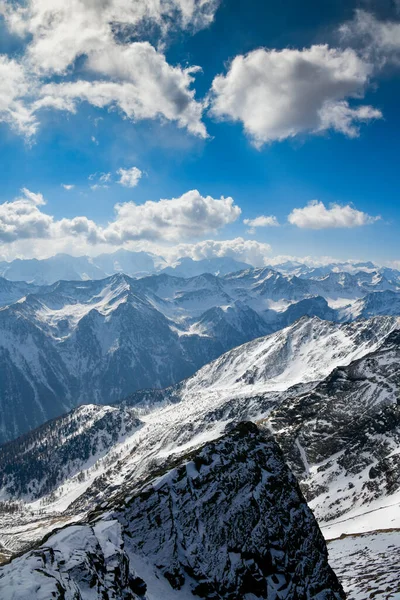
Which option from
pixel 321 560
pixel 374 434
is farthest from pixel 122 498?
pixel 374 434

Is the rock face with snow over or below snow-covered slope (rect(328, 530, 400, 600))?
over

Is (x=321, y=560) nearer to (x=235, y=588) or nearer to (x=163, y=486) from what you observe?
(x=235, y=588)

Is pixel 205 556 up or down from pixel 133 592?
down

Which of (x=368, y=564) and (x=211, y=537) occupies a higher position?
(x=211, y=537)

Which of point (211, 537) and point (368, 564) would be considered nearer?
point (211, 537)

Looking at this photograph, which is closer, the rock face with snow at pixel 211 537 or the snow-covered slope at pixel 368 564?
the rock face with snow at pixel 211 537

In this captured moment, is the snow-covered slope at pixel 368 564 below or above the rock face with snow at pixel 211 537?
below

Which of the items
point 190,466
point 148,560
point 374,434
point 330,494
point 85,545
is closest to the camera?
point 85,545

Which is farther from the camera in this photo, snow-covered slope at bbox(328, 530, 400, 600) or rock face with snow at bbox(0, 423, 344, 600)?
snow-covered slope at bbox(328, 530, 400, 600)
